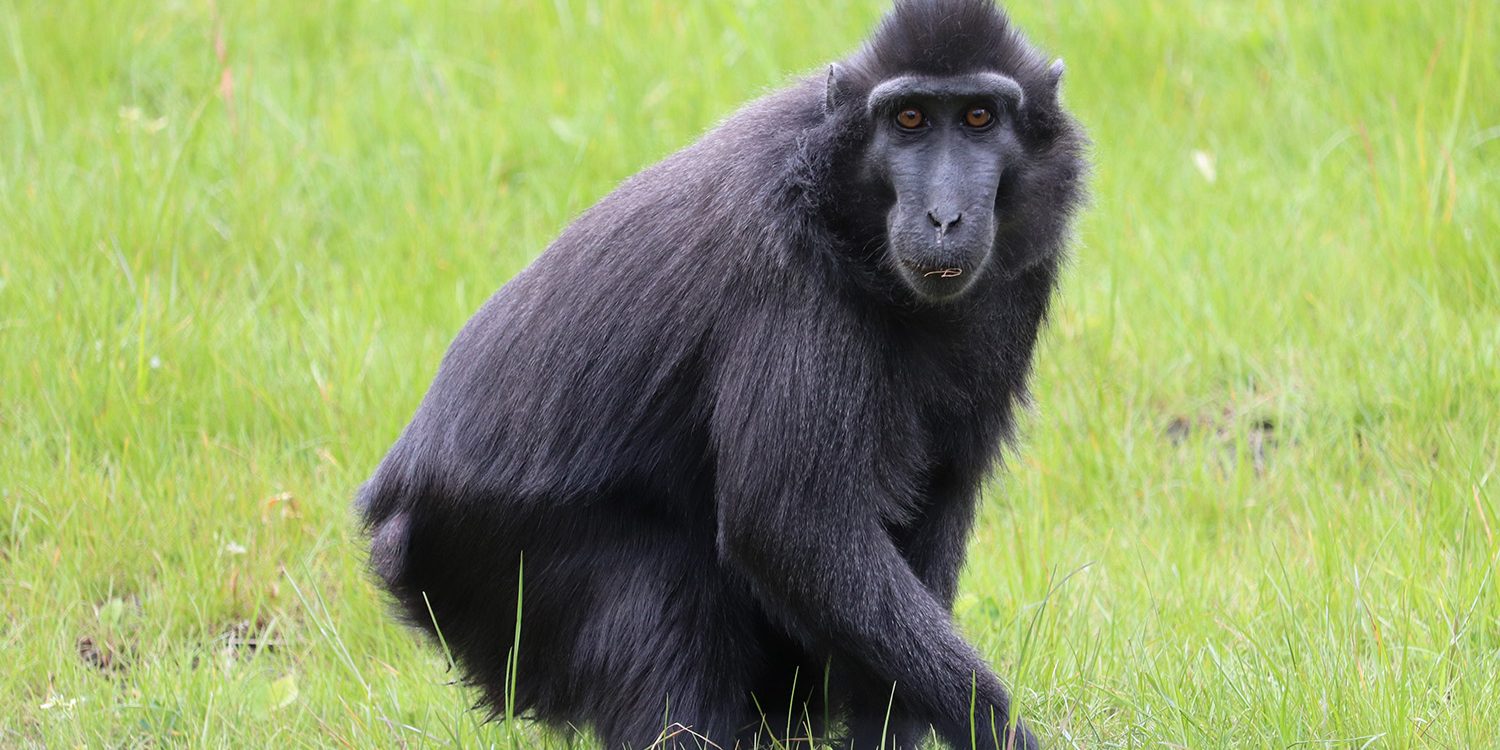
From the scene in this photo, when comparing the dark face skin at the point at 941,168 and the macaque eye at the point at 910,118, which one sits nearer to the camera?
the dark face skin at the point at 941,168

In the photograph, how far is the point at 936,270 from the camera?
12.5 feet

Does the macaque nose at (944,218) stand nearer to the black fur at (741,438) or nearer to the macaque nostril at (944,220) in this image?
the macaque nostril at (944,220)

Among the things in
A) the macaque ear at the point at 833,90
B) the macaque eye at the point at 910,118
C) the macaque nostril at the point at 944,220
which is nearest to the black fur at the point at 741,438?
the macaque ear at the point at 833,90

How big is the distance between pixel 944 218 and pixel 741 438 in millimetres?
707

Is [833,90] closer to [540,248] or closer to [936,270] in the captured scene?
[936,270]

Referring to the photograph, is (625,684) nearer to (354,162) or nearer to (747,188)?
(747,188)

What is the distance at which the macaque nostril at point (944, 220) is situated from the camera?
3.78m

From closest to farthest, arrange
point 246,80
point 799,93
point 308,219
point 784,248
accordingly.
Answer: point 784,248 → point 799,93 → point 308,219 → point 246,80

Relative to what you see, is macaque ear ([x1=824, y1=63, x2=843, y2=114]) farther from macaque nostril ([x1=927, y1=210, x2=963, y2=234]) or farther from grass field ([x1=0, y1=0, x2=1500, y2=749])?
grass field ([x1=0, y1=0, x2=1500, y2=749])

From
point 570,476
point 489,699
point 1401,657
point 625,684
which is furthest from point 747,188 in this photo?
point 1401,657

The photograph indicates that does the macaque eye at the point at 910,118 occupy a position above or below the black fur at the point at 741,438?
above

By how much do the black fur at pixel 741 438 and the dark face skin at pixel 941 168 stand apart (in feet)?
0.28

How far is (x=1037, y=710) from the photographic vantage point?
4516mm

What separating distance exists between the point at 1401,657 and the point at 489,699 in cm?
251
